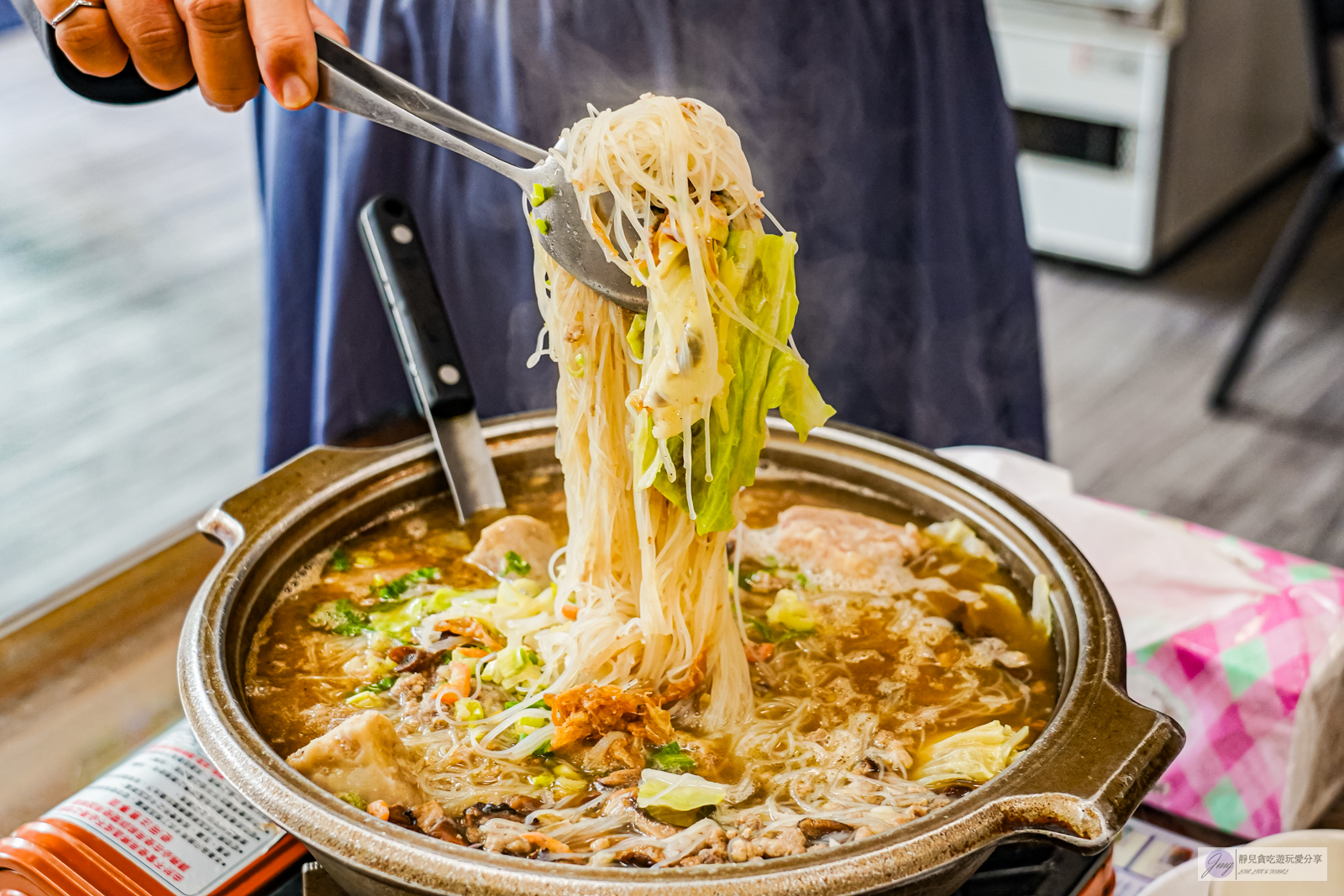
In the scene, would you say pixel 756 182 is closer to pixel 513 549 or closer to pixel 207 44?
pixel 513 549

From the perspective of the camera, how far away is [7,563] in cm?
434

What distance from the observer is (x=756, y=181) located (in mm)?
2535

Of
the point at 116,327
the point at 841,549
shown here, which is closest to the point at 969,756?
the point at 841,549

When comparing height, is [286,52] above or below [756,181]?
above

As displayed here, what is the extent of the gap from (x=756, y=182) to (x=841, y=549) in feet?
3.34

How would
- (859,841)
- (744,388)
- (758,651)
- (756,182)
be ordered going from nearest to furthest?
(859,841) → (744,388) → (758,651) → (756,182)

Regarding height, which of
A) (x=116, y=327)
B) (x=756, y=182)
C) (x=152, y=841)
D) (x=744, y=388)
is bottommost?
(x=116, y=327)

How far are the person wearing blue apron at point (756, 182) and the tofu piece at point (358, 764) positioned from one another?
109 cm

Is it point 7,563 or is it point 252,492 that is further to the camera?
point 7,563

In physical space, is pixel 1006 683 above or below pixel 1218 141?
above

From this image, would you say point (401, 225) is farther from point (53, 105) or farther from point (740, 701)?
point (53, 105)

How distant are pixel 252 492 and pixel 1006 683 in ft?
3.51

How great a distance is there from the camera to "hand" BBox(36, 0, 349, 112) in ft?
4.74

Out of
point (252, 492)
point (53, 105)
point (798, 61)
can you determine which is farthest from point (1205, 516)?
point (53, 105)
